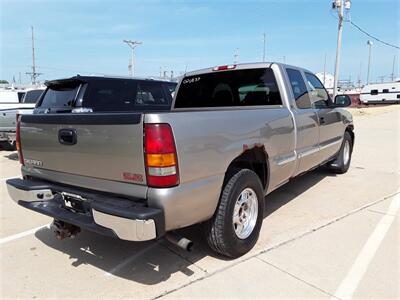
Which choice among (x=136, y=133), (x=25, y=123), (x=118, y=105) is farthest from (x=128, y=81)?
(x=136, y=133)

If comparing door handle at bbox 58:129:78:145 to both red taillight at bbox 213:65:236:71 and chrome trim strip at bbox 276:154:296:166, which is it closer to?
chrome trim strip at bbox 276:154:296:166

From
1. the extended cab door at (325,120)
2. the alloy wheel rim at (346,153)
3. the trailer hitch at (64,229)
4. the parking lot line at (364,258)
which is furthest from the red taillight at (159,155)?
the alloy wheel rim at (346,153)

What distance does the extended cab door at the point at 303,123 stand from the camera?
4766 mm

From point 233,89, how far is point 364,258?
261 cm

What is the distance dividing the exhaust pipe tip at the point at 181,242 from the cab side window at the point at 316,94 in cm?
327

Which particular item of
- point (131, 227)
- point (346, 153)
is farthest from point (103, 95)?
point (346, 153)

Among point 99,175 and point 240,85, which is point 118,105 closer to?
point 240,85

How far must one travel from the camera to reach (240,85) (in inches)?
195

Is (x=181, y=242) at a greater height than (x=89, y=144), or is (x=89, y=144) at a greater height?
(x=89, y=144)

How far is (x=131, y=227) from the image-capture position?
2.70 meters

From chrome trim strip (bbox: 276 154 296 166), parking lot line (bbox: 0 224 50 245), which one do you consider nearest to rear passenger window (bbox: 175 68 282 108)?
chrome trim strip (bbox: 276 154 296 166)

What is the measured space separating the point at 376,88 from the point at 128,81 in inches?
1679

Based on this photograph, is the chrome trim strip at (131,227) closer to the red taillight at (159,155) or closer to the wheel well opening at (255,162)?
the red taillight at (159,155)

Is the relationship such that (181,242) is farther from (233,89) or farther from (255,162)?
(233,89)
